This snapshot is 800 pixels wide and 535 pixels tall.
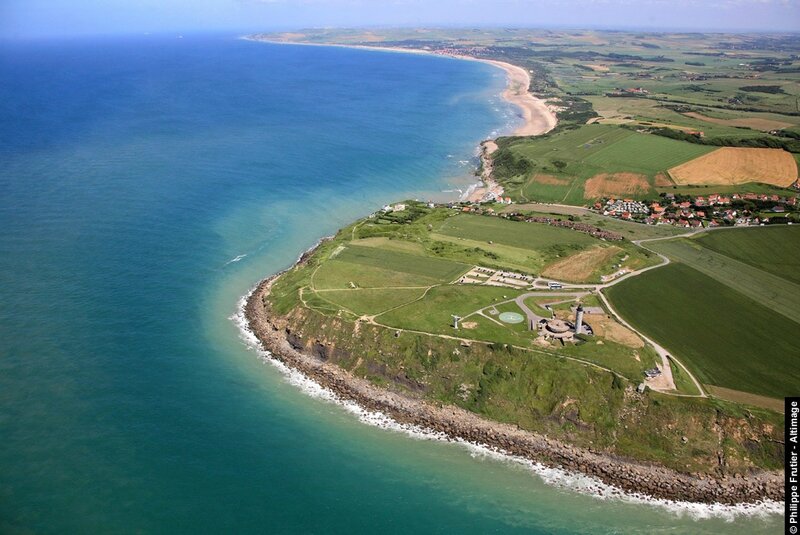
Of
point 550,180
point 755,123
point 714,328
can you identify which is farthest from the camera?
point 755,123

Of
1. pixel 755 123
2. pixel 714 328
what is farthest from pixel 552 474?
pixel 755 123

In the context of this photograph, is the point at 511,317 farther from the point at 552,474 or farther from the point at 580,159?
the point at 580,159

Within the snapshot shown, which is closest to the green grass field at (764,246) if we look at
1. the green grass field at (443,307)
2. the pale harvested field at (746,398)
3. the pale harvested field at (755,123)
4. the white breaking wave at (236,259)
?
the pale harvested field at (746,398)

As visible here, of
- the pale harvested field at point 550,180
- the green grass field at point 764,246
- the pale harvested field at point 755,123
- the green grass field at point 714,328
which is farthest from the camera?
the pale harvested field at point 755,123

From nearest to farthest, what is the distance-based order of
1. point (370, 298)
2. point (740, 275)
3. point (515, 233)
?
point (370, 298)
point (740, 275)
point (515, 233)

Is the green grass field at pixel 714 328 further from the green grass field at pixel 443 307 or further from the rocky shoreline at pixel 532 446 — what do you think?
the green grass field at pixel 443 307

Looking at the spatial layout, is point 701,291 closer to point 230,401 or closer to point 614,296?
point 614,296
